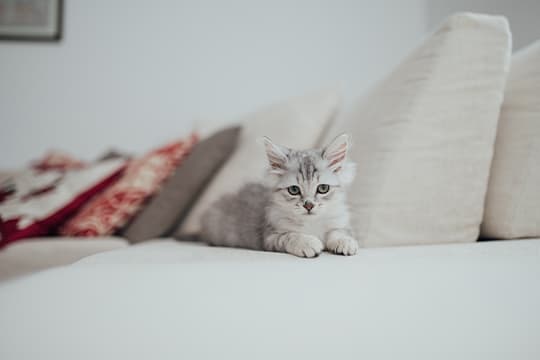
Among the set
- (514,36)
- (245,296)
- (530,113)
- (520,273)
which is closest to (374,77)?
(514,36)

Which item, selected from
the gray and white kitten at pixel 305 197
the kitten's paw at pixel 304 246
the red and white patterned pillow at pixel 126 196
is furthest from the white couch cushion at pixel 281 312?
the red and white patterned pillow at pixel 126 196

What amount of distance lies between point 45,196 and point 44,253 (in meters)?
0.34

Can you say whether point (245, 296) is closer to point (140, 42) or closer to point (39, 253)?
point (39, 253)

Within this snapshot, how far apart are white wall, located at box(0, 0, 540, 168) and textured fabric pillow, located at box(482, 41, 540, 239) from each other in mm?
1147

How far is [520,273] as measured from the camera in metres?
0.51

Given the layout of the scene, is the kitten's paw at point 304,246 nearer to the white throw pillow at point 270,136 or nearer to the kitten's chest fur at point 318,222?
the kitten's chest fur at point 318,222

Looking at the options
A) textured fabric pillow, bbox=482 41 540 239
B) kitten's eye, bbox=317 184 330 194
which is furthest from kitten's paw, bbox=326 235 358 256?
textured fabric pillow, bbox=482 41 540 239

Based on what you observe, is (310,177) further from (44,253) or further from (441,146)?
(44,253)

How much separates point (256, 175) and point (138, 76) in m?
1.49

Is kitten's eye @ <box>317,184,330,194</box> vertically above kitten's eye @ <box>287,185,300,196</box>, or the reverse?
kitten's eye @ <box>317,184,330,194</box>

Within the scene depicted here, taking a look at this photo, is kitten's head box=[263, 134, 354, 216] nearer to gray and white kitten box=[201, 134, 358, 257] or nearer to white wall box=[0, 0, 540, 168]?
gray and white kitten box=[201, 134, 358, 257]

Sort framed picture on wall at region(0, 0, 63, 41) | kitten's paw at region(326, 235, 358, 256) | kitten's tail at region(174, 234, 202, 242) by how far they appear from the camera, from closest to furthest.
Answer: kitten's paw at region(326, 235, 358, 256), kitten's tail at region(174, 234, 202, 242), framed picture on wall at region(0, 0, 63, 41)

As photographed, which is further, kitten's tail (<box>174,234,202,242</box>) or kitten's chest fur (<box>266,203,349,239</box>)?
kitten's tail (<box>174,234,202,242</box>)

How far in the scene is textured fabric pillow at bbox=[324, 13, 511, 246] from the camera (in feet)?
2.64
